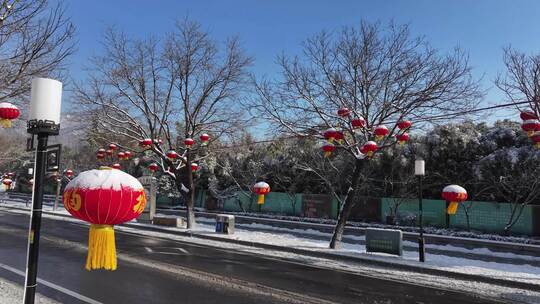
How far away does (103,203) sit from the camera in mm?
3900

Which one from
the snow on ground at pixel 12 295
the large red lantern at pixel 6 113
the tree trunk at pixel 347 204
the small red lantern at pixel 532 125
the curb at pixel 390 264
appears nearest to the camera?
the snow on ground at pixel 12 295

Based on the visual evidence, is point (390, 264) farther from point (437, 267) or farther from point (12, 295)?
point (12, 295)

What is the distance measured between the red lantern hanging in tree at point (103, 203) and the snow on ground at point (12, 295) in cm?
432

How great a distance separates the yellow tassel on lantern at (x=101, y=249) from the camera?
405 cm

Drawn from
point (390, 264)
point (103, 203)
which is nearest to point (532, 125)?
point (390, 264)

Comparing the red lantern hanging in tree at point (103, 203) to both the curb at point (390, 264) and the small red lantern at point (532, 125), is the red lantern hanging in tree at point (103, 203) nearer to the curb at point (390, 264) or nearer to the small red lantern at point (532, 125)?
the small red lantern at point (532, 125)

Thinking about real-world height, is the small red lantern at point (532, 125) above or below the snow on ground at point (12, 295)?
above

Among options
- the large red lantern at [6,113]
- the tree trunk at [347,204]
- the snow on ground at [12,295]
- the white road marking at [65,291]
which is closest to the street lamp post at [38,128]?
the snow on ground at [12,295]

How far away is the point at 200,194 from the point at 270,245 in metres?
22.5

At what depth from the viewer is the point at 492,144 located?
2302cm

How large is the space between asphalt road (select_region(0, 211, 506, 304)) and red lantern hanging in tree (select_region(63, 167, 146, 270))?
4287 mm

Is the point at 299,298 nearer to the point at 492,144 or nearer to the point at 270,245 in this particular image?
the point at 270,245

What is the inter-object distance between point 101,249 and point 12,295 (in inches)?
195

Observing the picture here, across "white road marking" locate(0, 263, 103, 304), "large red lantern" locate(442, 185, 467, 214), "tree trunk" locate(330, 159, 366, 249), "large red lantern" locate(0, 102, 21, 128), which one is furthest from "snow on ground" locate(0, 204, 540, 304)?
"large red lantern" locate(0, 102, 21, 128)
